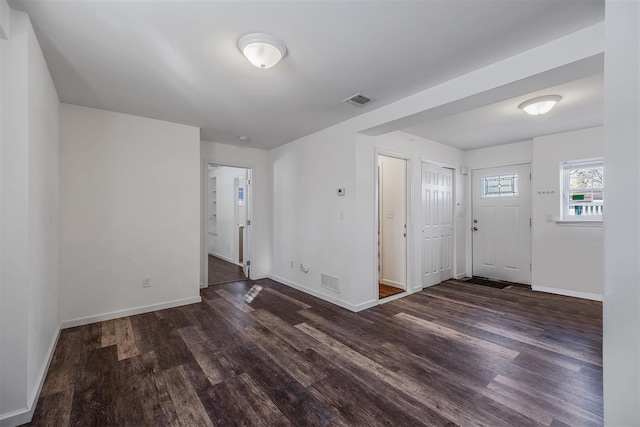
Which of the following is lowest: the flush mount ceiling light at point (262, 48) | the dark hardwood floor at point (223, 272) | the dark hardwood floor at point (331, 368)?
the dark hardwood floor at point (331, 368)

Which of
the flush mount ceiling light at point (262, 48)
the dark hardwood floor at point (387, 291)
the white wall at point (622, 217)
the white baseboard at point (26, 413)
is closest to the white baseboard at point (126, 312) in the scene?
the white baseboard at point (26, 413)

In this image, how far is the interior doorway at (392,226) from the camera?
14.1 ft

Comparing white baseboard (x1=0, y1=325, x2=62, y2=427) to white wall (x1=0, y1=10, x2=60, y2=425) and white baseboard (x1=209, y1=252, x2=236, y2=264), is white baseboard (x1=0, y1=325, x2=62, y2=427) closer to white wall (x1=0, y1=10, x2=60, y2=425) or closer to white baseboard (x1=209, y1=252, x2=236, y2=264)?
white wall (x1=0, y1=10, x2=60, y2=425)

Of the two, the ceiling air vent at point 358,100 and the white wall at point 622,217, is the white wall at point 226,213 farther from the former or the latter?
the white wall at point 622,217

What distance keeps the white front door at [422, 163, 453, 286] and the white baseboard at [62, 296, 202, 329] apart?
11.7 ft

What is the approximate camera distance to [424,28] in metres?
1.78

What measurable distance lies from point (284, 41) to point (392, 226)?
10.9 ft

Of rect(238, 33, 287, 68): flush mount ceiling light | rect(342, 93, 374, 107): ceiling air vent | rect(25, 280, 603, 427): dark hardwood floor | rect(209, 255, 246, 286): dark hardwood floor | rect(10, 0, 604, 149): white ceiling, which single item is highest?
rect(10, 0, 604, 149): white ceiling

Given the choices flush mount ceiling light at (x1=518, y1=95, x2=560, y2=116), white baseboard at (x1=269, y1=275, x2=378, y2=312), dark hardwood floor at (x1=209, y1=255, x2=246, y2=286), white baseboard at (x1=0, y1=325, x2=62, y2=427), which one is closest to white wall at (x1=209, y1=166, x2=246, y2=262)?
dark hardwood floor at (x1=209, y1=255, x2=246, y2=286)

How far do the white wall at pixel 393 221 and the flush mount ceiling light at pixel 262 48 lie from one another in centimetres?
284

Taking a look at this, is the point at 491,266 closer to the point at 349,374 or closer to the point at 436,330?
the point at 436,330

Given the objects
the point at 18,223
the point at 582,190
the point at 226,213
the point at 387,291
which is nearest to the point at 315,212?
the point at 387,291

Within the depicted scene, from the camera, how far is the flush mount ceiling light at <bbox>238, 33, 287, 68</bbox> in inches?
72.5

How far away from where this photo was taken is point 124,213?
10.8ft
